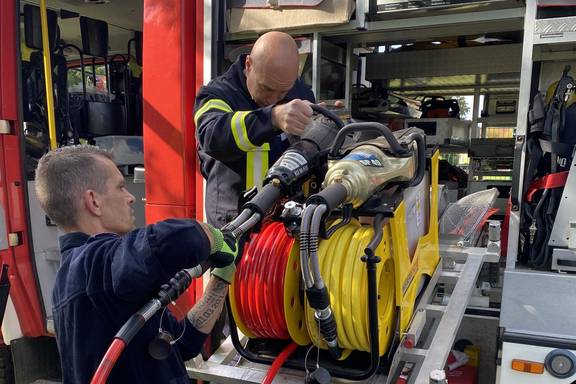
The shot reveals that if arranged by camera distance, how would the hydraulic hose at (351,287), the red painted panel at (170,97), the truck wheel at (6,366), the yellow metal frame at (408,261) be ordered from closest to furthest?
the hydraulic hose at (351,287)
the yellow metal frame at (408,261)
the red painted panel at (170,97)
the truck wheel at (6,366)

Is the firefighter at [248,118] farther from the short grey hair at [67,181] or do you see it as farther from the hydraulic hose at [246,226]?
the short grey hair at [67,181]

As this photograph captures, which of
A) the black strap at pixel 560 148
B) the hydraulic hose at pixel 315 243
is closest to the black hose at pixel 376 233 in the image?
the hydraulic hose at pixel 315 243

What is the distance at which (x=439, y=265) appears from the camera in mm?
2215

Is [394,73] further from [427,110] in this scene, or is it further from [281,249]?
[281,249]

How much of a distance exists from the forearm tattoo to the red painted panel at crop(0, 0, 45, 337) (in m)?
1.82

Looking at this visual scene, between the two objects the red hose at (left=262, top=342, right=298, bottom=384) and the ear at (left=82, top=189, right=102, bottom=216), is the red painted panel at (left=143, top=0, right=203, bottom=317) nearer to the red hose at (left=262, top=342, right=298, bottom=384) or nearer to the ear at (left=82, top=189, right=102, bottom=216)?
the red hose at (left=262, top=342, right=298, bottom=384)

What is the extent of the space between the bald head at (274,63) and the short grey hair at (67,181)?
0.80 metres

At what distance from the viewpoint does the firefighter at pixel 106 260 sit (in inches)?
43.7

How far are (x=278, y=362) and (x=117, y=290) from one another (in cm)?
61

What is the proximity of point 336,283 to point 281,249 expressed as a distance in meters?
0.22

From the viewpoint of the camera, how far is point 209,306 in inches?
60.4

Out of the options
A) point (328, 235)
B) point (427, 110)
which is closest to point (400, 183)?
point (328, 235)

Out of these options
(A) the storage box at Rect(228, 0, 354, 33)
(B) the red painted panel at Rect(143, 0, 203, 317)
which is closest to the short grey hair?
(B) the red painted panel at Rect(143, 0, 203, 317)

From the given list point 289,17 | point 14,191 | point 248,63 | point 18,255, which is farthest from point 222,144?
point 18,255
